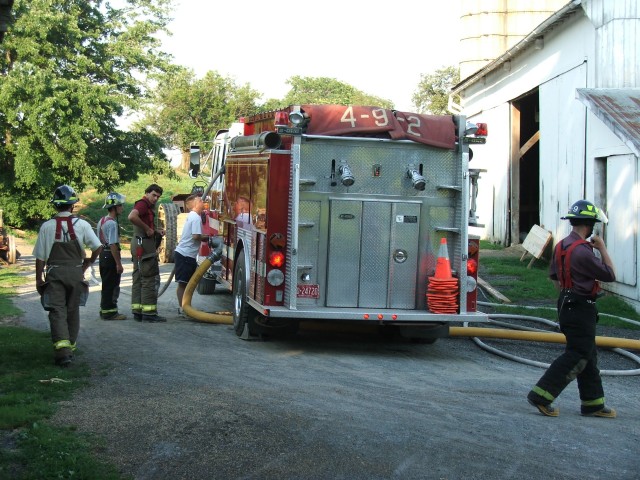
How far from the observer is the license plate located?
10.2 m

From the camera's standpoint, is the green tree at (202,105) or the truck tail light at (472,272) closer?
the truck tail light at (472,272)

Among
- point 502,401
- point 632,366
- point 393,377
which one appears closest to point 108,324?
point 393,377

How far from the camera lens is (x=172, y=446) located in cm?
598

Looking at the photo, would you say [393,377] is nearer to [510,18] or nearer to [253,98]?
[510,18]

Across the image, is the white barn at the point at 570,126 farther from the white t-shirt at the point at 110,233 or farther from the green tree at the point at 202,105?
the green tree at the point at 202,105

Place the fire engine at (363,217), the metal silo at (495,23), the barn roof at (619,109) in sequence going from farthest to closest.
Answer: the metal silo at (495,23) < the barn roof at (619,109) < the fire engine at (363,217)

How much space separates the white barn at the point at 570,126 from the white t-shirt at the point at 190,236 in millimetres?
7307

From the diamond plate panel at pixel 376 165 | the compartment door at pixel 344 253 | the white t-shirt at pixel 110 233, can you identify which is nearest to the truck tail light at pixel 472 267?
the diamond plate panel at pixel 376 165

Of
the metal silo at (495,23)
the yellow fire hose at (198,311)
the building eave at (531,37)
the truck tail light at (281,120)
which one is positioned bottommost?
the yellow fire hose at (198,311)

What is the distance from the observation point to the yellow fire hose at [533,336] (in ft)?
→ 35.8

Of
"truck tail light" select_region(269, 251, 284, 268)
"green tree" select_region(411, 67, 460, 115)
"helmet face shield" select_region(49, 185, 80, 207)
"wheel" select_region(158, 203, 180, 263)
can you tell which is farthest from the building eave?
"green tree" select_region(411, 67, 460, 115)

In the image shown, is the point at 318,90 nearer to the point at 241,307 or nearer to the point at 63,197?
the point at 241,307

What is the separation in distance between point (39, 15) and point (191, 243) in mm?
17820

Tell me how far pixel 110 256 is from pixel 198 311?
4.83 feet
